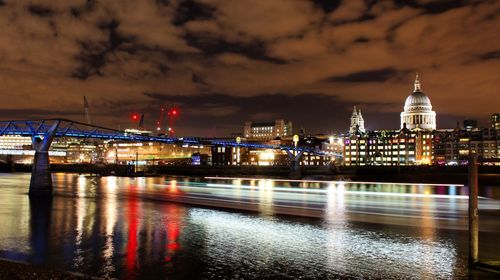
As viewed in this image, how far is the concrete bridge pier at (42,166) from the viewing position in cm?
4797

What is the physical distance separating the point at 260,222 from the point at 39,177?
29840 mm

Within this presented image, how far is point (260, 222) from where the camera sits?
2841cm

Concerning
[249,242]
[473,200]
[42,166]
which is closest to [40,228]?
[249,242]

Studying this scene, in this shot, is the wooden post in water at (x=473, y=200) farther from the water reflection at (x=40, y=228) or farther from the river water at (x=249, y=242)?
the water reflection at (x=40, y=228)

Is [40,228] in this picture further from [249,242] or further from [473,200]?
[473,200]

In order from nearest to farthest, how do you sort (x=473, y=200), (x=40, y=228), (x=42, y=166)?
1. (x=473, y=200)
2. (x=40, y=228)
3. (x=42, y=166)

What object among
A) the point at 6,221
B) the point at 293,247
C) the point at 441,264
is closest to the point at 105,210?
the point at 6,221

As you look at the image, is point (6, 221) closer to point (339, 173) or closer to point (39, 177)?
point (39, 177)

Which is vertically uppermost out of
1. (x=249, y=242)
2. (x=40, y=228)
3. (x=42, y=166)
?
(x=42, y=166)

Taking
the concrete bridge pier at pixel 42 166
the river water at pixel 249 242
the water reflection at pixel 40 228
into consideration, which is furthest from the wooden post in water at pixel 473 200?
the concrete bridge pier at pixel 42 166

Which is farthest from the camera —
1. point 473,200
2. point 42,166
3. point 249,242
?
point 42,166

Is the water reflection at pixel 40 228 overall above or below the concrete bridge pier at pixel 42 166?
below

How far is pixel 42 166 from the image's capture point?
48.3m

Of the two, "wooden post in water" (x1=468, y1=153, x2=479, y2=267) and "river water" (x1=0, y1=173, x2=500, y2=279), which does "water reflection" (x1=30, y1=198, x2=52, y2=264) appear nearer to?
"river water" (x1=0, y1=173, x2=500, y2=279)
